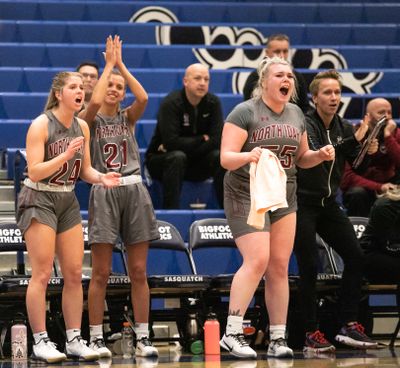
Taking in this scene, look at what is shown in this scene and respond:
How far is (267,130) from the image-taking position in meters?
6.16

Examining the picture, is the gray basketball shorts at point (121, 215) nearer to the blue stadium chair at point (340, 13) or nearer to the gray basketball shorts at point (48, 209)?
the gray basketball shorts at point (48, 209)

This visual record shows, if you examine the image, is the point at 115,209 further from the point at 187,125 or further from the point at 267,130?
the point at 187,125

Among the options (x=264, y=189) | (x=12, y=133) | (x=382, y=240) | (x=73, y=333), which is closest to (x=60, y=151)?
(x=73, y=333)

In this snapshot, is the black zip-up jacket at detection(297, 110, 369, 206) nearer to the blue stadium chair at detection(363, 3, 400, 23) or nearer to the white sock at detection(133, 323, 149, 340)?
the white sock at detection(133, 323, 149, 340)

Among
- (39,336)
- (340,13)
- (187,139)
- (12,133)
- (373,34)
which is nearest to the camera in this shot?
(39,336)

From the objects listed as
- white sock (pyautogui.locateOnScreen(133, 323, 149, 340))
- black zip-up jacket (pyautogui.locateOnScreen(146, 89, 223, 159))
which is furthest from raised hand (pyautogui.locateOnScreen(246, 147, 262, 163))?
black zip-up jacket (pyautogui.locateOnScreen(146, 89, 223, 159))

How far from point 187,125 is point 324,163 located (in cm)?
236

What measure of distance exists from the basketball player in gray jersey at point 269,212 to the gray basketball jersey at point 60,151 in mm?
852

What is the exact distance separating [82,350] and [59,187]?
3.10 ft

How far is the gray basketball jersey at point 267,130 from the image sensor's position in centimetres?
614

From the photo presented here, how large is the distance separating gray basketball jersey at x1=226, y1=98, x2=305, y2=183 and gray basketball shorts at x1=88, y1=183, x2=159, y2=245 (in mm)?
601

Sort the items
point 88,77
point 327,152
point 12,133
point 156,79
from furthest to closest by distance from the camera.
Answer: point 156,79, point 12,133, point 88,77, point 327,152

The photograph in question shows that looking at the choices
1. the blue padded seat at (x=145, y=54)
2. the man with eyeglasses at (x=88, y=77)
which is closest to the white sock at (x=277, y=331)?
the man with eyeglasses at (x=88, y=77)

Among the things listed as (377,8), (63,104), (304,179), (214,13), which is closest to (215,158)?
(304,179)
